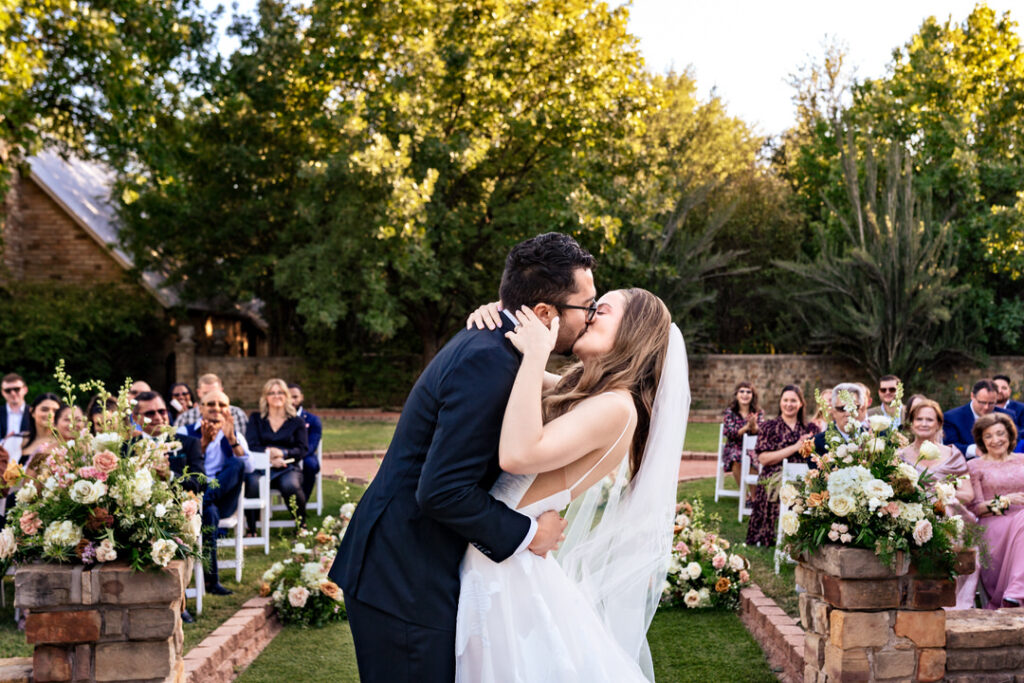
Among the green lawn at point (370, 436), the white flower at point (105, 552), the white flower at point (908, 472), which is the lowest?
the green lawn at point (370, 436)

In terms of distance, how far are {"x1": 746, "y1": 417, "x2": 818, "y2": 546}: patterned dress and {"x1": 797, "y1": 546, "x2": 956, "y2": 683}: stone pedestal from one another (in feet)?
13.1

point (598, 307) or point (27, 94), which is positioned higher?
point (27, 94)

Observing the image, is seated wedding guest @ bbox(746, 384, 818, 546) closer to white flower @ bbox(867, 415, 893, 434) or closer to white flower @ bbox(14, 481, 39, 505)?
white flower @ bbox(867, 415, 893, 434)

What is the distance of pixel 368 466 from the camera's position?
1466 centimetres

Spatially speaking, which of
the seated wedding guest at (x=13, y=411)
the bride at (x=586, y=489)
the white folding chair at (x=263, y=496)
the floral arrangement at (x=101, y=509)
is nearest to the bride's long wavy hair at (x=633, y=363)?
the bride at (x=586, y=489)

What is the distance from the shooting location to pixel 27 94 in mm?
16578

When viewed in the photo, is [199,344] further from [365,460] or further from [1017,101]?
[1017,101]

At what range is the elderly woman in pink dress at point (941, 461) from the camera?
240 inches

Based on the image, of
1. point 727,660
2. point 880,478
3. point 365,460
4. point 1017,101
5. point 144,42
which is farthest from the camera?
point 1017,101

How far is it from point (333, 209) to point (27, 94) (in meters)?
6.31

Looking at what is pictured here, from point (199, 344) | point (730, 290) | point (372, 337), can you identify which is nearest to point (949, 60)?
point (730, 290)

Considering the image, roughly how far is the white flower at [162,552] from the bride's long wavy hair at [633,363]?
5.78 ft

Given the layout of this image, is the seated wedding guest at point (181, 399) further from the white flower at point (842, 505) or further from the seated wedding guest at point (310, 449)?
the white flower at point (842, 505)

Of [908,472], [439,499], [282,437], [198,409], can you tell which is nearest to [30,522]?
[439,499]
